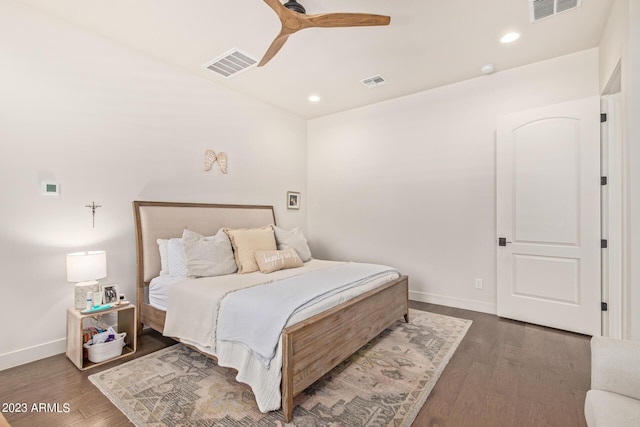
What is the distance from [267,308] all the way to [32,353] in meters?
2.14

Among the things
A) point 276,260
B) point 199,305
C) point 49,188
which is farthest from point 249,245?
point 49,188

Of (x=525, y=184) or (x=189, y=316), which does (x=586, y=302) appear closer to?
(x=525, y=184)

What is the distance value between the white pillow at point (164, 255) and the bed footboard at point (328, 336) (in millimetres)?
1852

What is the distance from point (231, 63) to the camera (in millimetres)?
3363

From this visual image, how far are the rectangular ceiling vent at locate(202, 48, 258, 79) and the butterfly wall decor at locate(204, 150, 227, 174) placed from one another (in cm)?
96

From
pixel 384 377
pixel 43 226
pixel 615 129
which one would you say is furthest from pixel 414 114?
pixel 43 226

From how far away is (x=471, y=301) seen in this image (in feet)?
12.2

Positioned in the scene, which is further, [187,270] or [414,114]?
[414,114]

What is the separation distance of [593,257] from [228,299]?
341 centimetres

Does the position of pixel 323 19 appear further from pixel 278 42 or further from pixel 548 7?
pixel 548 7

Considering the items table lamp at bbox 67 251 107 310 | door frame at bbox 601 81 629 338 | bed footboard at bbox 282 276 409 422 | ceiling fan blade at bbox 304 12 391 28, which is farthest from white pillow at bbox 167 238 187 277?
door frame at bbox 601 81 629 338

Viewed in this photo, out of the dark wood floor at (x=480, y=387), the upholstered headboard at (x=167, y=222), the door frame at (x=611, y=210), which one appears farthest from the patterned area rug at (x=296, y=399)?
the door frame at (x=611, y=210)

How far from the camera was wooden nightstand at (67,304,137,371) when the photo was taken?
236cm

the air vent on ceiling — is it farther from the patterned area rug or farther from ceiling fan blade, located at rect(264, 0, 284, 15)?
the patterned area rug
